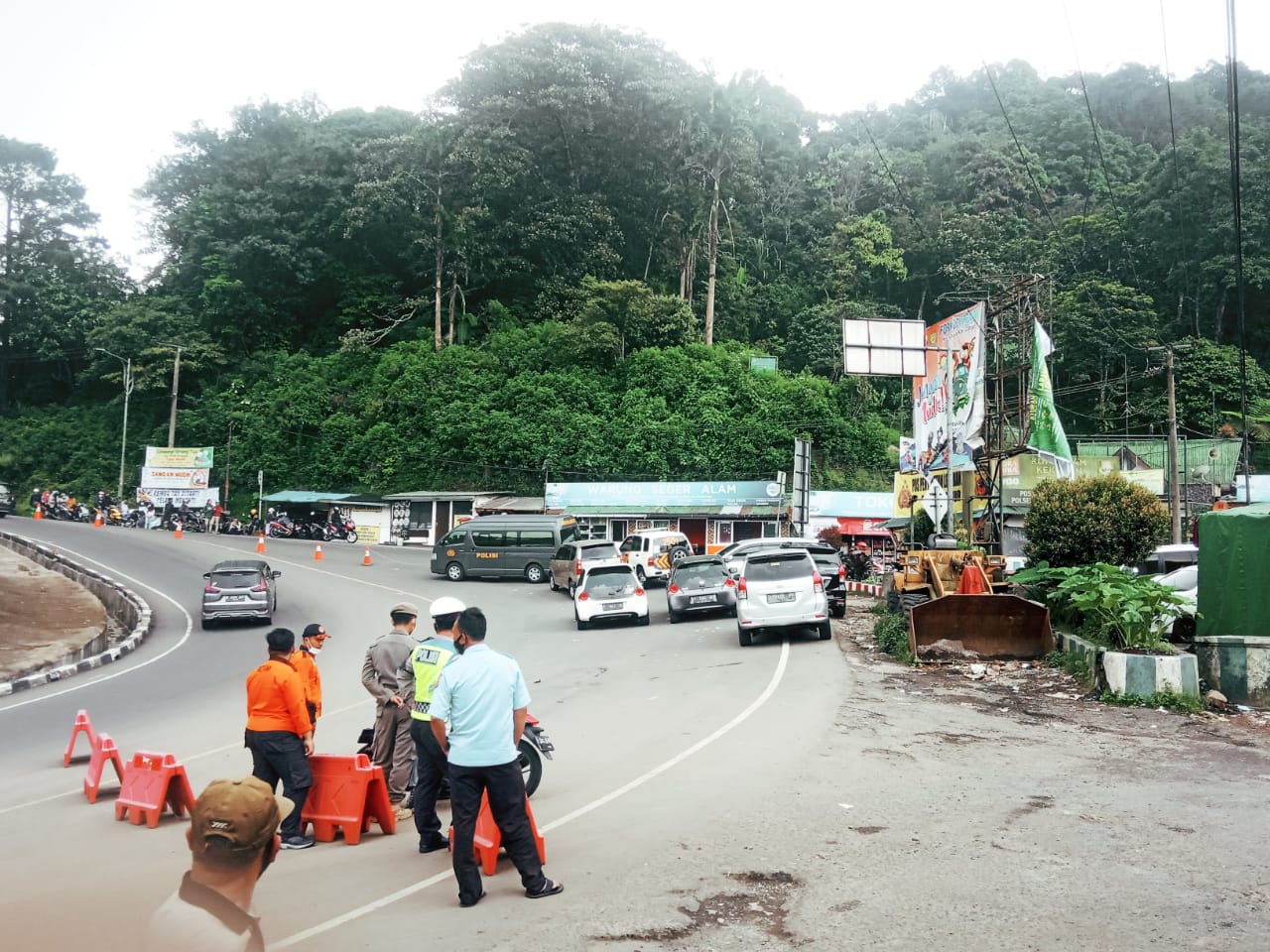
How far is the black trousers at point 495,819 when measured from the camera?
5.05m

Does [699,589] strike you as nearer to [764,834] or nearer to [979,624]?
[979,624]

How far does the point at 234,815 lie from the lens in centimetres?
257

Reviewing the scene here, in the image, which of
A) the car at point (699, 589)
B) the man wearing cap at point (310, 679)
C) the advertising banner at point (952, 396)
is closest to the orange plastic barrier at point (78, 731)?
the man wearing cap at point (310, 679)

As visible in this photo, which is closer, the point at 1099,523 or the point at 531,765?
the point at 531,765

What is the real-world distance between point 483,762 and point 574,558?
22544mm

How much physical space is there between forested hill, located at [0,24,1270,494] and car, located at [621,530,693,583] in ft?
53.6

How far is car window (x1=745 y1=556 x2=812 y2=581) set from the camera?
17.0 m

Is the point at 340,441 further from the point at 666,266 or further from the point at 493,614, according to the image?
the point at 493,614

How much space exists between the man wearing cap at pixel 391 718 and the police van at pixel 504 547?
79.0 feet

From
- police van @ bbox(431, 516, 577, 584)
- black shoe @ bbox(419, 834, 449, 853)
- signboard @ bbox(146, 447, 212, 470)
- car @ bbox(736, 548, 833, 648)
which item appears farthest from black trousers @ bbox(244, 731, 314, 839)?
signboard @ bbox(146, 447, 212, 470)

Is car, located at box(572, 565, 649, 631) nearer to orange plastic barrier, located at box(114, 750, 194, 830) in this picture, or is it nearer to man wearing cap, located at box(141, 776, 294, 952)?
orange plastic barrier, located at box(114, 750, 194, 830)

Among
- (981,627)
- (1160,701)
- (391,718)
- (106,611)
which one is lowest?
(106,611)

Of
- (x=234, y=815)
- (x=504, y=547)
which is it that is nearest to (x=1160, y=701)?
(x=234, y=815)

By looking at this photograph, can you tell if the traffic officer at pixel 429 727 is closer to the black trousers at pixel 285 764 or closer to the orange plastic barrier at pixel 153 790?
the black trousers at pixel 285 764
